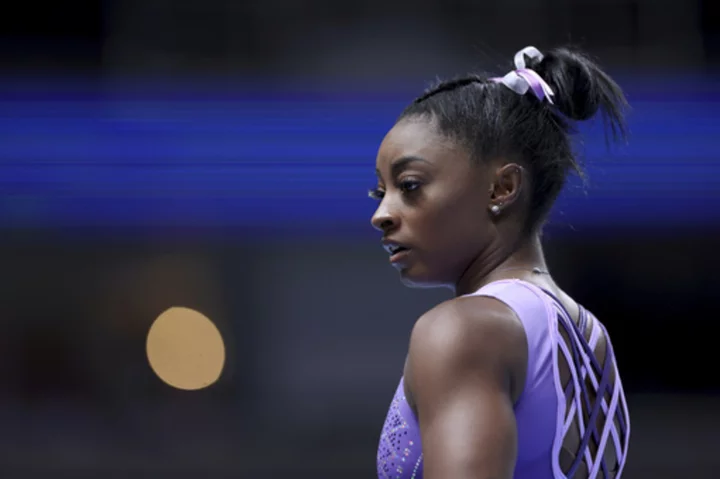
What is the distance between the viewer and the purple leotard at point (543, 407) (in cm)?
109

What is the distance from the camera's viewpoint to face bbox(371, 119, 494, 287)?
122 centimetres

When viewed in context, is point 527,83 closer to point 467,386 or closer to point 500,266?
point 500,266

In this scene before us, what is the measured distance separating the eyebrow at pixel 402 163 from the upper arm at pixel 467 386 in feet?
0.80

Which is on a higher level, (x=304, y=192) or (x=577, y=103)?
(x=577, y=103)

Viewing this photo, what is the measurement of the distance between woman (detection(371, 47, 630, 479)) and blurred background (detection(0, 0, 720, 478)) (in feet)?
13.9

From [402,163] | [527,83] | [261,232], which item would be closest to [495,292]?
[402,163]

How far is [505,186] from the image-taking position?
1251mm

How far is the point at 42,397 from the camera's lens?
6488 millimetres

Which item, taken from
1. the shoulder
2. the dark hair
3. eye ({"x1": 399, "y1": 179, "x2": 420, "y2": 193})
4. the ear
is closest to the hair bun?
the dark hair

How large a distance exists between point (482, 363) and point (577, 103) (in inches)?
21.8

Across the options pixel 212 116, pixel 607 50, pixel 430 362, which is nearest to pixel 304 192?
pixel 212 116

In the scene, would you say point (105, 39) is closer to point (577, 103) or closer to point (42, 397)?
point (42, 397)

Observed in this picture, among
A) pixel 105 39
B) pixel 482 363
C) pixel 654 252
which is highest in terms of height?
pixel 105 39

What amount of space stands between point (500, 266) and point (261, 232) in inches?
194
